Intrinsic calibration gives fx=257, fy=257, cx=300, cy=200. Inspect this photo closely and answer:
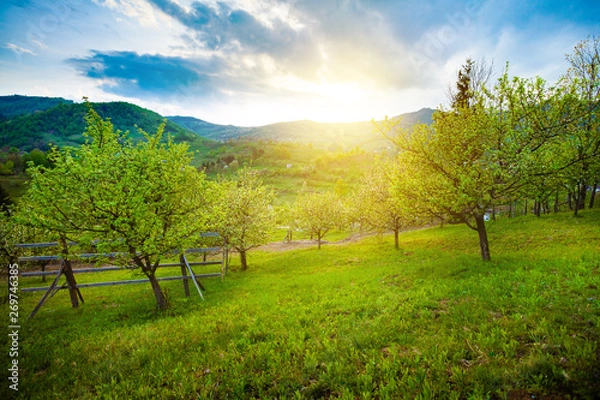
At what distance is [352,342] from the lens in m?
8.09

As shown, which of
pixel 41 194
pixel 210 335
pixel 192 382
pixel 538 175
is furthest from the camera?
pixel 538 175

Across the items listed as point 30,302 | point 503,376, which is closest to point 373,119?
point 503,376

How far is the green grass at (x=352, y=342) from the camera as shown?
5852mm

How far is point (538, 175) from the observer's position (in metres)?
13.9

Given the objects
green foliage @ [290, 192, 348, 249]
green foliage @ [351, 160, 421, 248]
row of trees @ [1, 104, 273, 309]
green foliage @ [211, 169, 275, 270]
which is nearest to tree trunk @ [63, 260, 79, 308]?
row of trees @ [1, 104, 273, 309]

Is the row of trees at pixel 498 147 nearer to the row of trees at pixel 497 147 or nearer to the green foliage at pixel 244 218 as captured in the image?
the row of trees at pixel 497 147

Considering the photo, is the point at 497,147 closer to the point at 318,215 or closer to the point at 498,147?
the point at 498,147

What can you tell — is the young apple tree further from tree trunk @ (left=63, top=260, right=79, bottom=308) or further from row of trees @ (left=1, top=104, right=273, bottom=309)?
tree trunk @ (left=63, top=260, right=79, bottom=308)

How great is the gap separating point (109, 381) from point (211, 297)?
31.6 ft

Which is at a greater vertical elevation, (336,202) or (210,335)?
A: (336,202)

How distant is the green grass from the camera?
19.2 feet

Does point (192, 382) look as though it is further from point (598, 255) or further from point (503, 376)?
point (598, 255)

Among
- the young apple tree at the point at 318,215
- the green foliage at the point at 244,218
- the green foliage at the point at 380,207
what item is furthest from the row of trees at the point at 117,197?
the young apple tree at the point at 318,215

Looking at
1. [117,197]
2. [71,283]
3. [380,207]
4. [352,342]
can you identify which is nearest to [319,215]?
[380,207]
